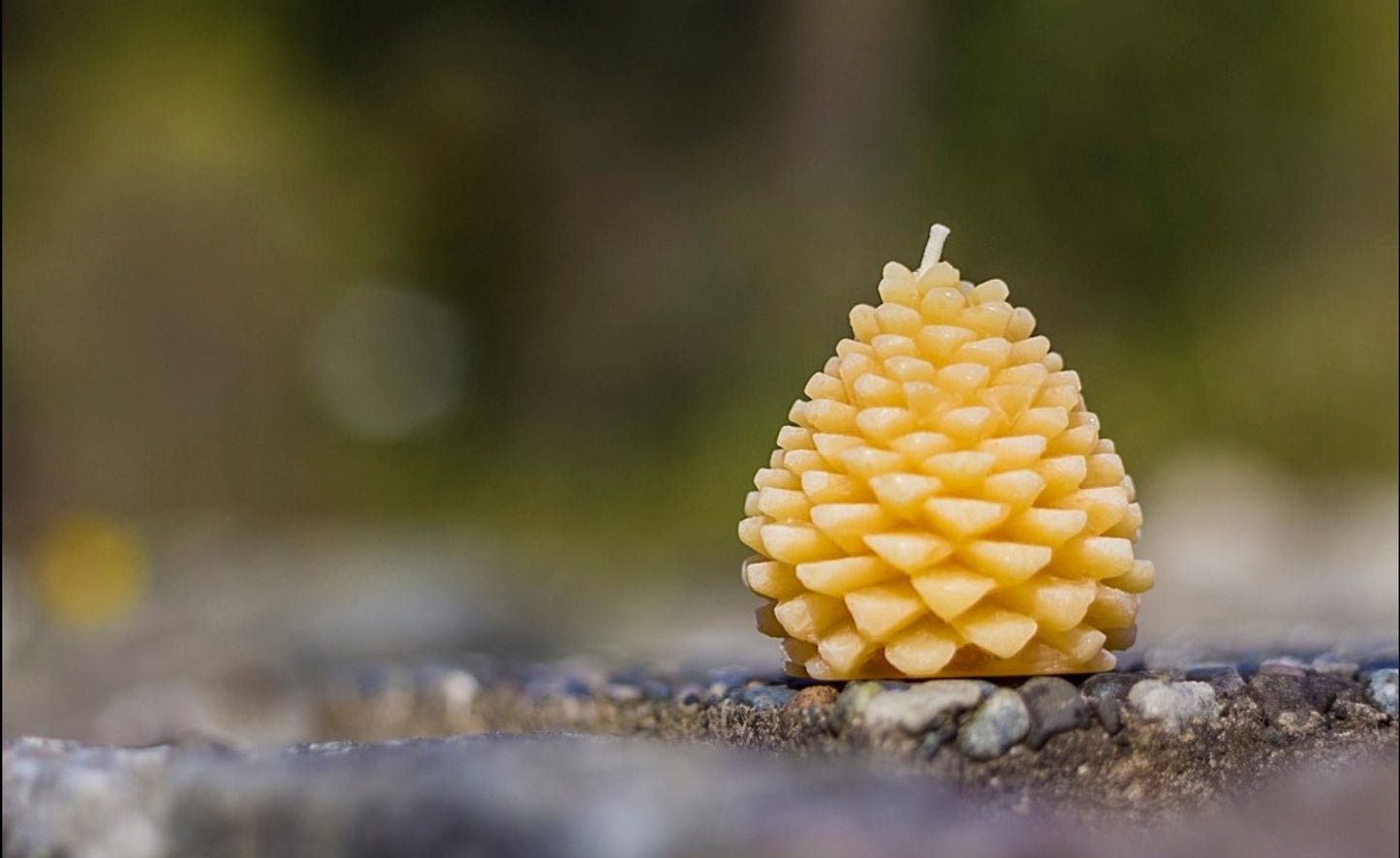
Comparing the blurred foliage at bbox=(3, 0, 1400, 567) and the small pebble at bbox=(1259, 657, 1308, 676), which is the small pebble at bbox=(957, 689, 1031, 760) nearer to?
the small pebble at bbox=(1259, 657, 1308, 676)

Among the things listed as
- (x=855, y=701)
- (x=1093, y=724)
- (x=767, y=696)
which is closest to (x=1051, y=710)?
(x=1093, y=724)

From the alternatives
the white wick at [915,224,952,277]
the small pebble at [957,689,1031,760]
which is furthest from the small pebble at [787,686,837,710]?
the white wick at [915,224,952,277]

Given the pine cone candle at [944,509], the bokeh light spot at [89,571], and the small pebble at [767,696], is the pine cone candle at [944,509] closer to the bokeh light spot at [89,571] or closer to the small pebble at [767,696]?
the small pebble at [767,696]

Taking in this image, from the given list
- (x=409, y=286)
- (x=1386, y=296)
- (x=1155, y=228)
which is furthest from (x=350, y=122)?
(x=1386, y=296)

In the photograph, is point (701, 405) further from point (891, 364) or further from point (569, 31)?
point (891, 364)

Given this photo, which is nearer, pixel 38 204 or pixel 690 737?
pixel 690 737

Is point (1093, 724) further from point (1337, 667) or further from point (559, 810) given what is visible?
point (559, 810)
